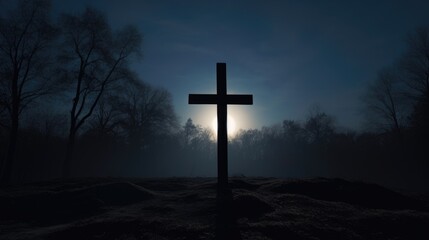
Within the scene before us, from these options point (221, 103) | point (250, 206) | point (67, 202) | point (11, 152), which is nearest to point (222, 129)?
point (221, 103)

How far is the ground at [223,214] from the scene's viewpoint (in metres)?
5.71

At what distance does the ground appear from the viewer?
225 inches

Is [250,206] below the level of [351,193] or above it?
below

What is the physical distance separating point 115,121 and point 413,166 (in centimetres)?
3534

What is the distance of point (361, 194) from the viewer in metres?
8.72

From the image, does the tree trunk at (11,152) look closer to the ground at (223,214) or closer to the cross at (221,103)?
the ground at (223,214)

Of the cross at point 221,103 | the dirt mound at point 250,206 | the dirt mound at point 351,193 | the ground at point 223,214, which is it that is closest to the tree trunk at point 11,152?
the ground at point 223,214

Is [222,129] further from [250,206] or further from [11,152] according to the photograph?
[11,152]

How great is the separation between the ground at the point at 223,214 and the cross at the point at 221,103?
2.70 feet

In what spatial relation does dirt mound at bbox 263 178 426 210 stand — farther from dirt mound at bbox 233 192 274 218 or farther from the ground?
dirt mound at bbox 233 192 274 218

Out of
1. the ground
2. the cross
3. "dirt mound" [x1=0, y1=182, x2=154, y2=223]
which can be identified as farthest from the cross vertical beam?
"dirt mound" [x1=0, y1=182, x2=154, y2=223]

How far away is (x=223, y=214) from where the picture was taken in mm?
6645

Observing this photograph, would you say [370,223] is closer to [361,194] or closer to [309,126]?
[361,194]

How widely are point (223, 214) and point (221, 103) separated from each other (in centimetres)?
355
